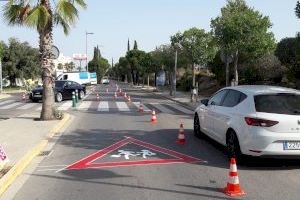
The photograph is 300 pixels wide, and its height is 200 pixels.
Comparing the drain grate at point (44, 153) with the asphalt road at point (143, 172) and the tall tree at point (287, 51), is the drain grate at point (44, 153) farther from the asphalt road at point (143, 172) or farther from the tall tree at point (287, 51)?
the tall tree at point (287, 51)

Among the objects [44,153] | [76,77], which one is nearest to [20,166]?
[44,153]

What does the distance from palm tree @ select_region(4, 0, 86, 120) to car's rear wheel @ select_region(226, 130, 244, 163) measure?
917cm

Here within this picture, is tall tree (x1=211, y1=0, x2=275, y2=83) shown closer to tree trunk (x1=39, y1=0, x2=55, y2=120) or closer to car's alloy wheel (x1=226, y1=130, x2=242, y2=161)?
tree trunk (x1=39, y1=0, x2=55, y2=120)

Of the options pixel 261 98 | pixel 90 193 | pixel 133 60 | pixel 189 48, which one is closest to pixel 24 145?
pixel 90 193

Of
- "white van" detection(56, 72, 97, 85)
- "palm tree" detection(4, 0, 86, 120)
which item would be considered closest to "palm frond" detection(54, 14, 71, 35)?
"palm tree" detection(4, 0, 86, 120)

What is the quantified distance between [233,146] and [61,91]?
24.3 metres

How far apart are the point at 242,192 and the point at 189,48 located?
30307 millimetres

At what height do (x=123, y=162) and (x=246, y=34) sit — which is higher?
(x=246, y=34)

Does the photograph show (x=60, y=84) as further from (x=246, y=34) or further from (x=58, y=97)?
(x=246, y=34)

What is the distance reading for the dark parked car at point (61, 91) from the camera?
102 feet

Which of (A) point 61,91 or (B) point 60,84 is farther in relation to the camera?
(B) point 60,84

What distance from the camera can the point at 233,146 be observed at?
368 inches

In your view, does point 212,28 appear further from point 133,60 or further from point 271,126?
point 133,60

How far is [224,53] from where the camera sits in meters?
24.4
